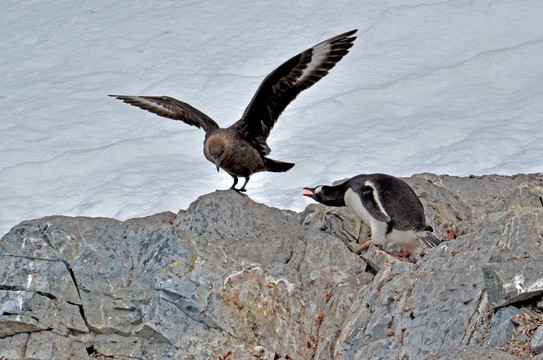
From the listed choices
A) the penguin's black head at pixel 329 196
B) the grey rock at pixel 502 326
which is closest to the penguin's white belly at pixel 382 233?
the penguin's black head at pixel 329 196

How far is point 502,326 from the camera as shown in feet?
14.4

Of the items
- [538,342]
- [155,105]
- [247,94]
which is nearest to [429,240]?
[538,342]

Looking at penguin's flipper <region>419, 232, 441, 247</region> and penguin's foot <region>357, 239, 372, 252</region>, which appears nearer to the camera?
penguin's flipper <region>419, 232, 441, 247</region>

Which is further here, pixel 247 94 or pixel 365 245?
pixel 247 94

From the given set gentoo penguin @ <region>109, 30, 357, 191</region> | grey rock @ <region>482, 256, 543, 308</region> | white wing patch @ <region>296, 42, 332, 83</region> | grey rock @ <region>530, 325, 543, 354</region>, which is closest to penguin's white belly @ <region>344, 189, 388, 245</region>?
gentoo penguin @ <region>109, 30, 357, 191</region>

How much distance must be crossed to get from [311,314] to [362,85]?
779 cm

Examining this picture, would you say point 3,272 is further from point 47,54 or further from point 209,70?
point 47,54

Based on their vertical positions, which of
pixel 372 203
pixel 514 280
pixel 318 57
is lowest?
pixel 372 203

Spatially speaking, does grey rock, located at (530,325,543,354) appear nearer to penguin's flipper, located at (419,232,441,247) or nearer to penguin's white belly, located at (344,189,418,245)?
penguin's flipper, located at (419,232,441,247)

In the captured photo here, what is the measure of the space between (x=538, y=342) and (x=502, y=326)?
0.34m

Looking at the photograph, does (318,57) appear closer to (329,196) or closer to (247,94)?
(329,196)

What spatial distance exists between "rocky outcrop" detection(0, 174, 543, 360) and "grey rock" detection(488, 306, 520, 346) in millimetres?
251

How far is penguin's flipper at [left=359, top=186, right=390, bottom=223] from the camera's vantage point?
6.47m

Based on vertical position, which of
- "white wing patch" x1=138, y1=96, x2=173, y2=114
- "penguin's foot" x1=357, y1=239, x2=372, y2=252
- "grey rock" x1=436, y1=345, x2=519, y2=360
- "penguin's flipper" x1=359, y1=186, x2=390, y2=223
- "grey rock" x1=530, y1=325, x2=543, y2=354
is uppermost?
"grey rock" x1=436, y1=345, x2=519, y2=360
